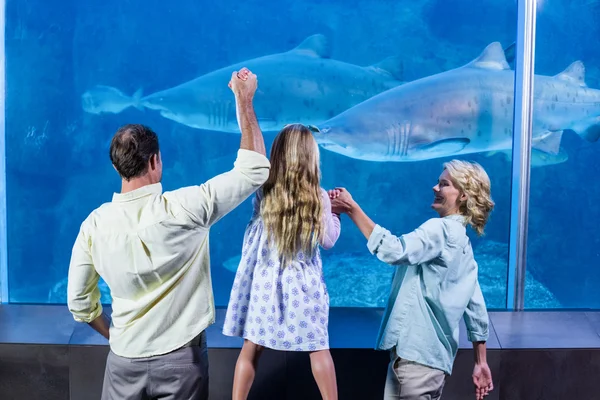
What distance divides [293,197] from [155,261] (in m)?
0.64

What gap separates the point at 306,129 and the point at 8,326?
180 cm

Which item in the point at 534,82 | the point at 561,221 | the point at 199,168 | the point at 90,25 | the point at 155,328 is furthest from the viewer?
the point at 199,168

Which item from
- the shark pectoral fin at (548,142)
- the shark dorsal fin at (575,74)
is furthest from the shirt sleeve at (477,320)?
the shark dorsal fin at (575,74)

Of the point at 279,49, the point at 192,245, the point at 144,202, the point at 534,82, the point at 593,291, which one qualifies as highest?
the point at 279,49

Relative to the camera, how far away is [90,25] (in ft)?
16.4

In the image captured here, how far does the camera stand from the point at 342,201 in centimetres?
230

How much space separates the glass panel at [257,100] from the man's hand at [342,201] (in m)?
2.03

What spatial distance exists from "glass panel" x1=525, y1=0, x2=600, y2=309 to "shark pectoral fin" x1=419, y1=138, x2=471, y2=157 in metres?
0.48

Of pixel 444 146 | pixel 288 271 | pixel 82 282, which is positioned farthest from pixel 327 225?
pixel 444 146

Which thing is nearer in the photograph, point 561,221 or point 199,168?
point 561,221

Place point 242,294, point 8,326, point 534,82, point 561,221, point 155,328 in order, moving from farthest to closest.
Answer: point 561,221 → point 534,82 → point 8,326 → point 242,294 → point 155,328

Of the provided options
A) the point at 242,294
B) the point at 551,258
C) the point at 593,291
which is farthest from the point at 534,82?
the point at 242,294

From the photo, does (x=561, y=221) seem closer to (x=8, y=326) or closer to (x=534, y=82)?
(x=534, y=82)

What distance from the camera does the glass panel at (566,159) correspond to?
4.33 m
